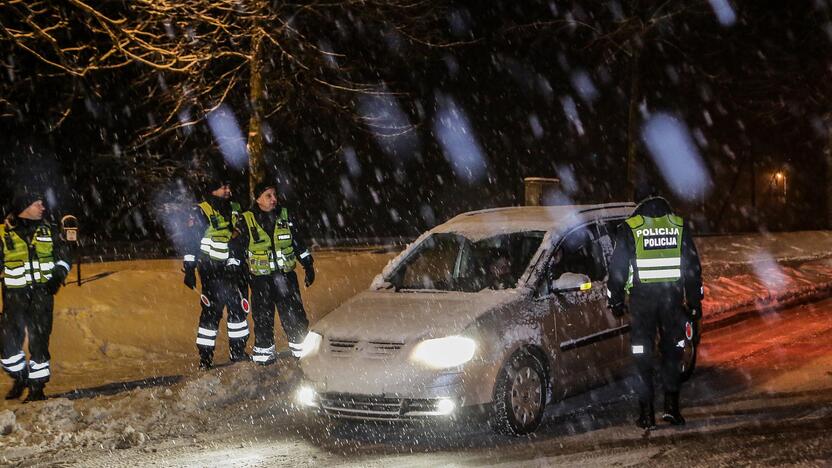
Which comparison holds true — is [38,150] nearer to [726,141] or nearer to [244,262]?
[244,262]

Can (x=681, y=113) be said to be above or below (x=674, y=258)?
above

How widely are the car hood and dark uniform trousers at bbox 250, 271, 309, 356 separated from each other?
1978 millimetres

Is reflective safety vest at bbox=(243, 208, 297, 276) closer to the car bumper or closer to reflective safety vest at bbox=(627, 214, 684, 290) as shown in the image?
the car bumper

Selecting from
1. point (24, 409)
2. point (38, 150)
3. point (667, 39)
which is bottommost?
point (24, 409)

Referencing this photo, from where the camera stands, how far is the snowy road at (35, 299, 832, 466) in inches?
230

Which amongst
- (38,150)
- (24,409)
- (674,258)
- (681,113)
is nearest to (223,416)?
(24,409)

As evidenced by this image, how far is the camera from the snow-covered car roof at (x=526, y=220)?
7.34 metres

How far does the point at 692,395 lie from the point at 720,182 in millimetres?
29770

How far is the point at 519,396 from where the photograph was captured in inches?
249

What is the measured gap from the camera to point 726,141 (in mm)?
34688

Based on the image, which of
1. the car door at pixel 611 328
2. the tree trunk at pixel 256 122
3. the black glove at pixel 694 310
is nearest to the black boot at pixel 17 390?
the car door at pixel 611 328

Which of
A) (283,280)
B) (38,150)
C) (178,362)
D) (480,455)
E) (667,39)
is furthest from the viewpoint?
(667,39)

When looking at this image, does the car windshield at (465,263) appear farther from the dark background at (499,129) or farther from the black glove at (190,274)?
the dark background at (499,129)

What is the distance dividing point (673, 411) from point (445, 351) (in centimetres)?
188
